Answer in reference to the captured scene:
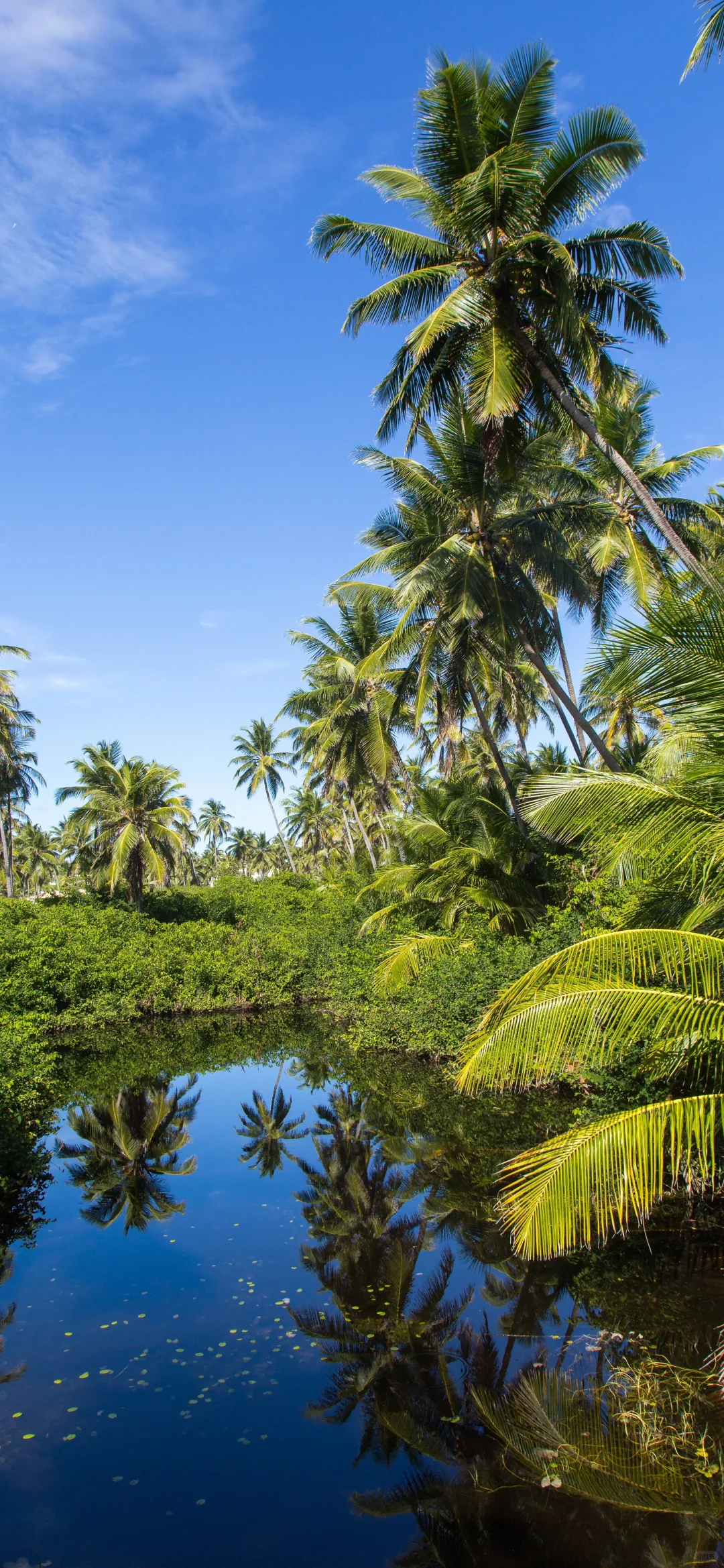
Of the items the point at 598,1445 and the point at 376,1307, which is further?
the point at 376,1307

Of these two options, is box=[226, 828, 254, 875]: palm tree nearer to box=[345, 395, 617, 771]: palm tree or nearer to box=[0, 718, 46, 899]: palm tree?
box=[0, 718, 46, 899]: palm tree

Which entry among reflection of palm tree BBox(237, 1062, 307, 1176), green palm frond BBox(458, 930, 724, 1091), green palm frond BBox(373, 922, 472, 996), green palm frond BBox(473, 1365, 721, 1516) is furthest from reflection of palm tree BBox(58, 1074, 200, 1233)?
green palm frond BBox(458, 930, 724, 1091)

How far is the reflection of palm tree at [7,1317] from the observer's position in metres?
6.58

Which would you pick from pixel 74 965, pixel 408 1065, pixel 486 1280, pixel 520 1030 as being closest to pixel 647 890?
pixel 520 1030

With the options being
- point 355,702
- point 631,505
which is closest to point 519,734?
point 355,702

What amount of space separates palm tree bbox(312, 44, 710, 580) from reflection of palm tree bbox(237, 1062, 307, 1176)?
9984mm

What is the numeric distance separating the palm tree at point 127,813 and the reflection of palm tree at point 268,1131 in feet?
53.2

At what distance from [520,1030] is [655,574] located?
12.4 metres

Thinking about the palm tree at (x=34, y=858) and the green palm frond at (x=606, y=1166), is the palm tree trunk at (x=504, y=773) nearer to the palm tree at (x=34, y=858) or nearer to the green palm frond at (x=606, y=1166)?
the green palm frond at (x=606, y=1166)

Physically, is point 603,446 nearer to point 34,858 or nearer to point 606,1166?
point 606,1166

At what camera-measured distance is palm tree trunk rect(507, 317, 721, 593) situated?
29.2 ft

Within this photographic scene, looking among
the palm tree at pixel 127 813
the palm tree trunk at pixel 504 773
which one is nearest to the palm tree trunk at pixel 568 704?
the palm tree trunk at pixel 504 773

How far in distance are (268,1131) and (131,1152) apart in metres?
2.30

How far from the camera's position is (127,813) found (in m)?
31.8
